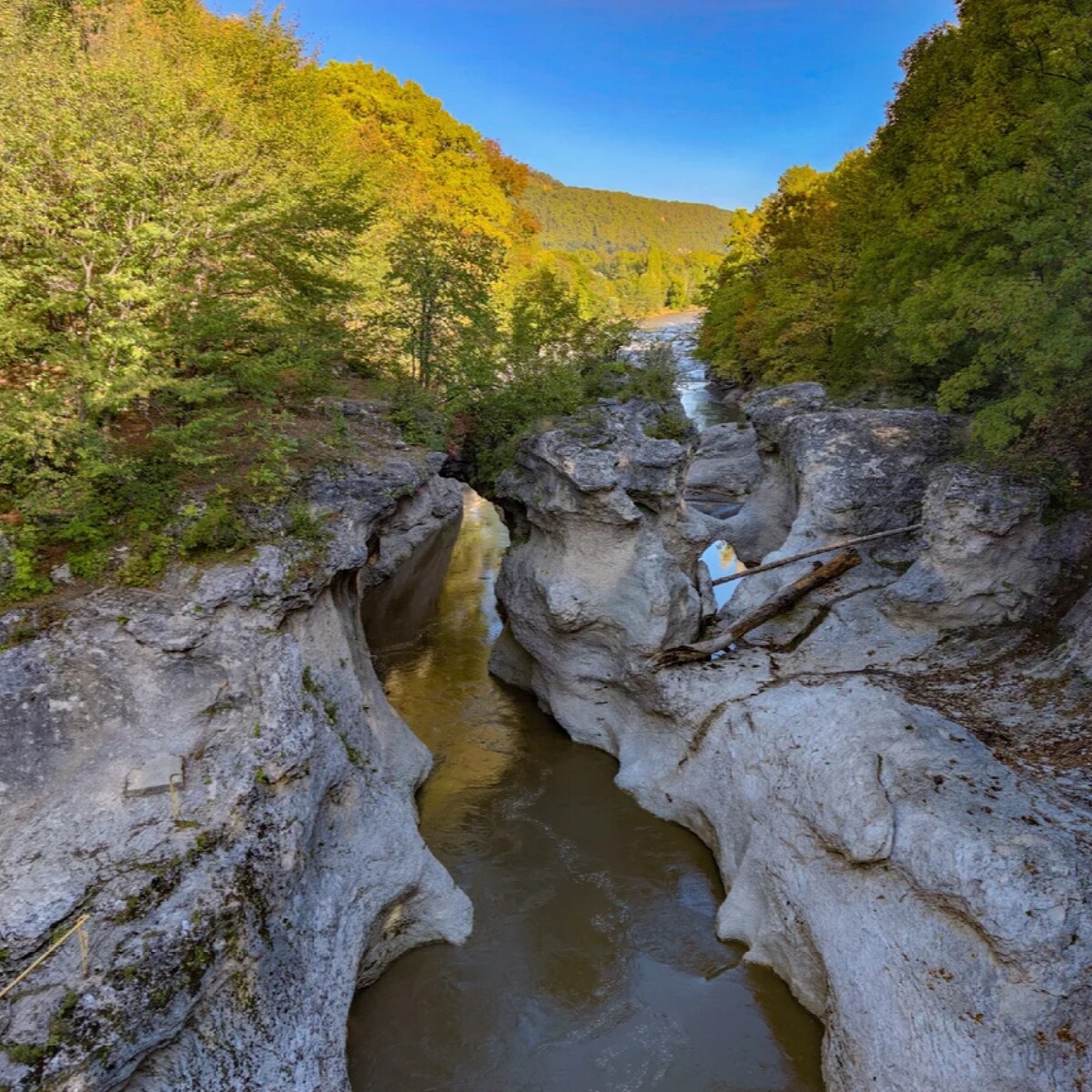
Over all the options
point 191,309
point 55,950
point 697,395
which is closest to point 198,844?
point 55,950

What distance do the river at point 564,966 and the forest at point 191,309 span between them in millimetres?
5672

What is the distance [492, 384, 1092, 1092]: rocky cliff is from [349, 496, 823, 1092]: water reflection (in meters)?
0.52

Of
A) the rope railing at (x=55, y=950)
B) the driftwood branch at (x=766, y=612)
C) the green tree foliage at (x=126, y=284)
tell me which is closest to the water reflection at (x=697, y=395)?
the driftwood branch at (x=766, y=612)

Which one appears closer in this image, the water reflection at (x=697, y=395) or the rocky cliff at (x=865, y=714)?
the rocky cliff at (x=865, y=714)

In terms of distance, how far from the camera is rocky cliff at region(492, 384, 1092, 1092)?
20.1ft

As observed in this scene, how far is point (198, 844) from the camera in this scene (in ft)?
19.0

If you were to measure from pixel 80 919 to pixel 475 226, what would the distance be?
3182 cm

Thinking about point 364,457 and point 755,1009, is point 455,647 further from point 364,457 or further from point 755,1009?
point 755,1009

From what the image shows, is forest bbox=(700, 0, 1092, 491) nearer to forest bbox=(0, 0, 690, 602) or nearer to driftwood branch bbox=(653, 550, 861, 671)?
driftwood branch bbox=(653, 550, 861, 671)

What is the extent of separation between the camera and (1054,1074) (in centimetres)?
552

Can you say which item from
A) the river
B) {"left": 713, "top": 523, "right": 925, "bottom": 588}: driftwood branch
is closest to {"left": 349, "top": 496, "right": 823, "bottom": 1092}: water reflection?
the river

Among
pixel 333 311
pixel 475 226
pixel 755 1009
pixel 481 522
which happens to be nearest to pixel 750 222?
pixel 475 226

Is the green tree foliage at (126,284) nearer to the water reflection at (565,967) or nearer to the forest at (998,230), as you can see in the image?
the water reflection at (565,967)

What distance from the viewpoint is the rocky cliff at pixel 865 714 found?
20.1 ft
